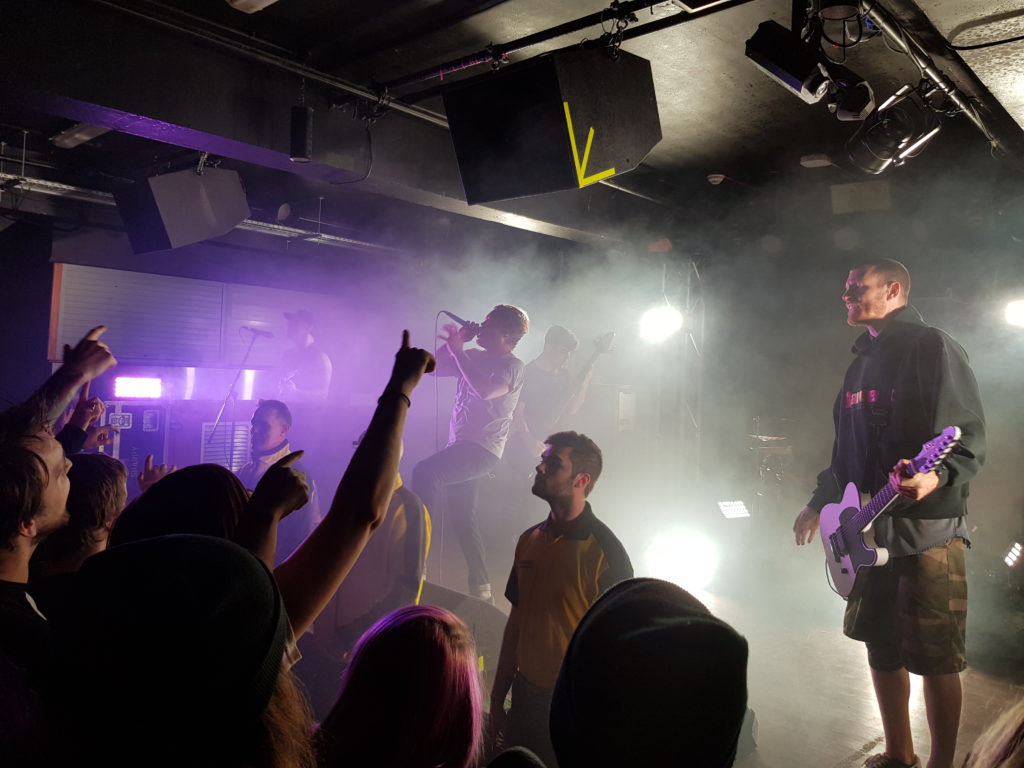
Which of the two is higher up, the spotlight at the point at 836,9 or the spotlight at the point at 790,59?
the spotlight at the point at 836,9

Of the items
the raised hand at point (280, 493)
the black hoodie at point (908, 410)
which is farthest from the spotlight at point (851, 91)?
the raised hand at point (280, 493)

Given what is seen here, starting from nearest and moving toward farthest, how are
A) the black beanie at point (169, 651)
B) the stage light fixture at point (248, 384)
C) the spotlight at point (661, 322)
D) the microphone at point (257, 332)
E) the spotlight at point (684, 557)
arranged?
1. the black beanie at point (169, 651)
2. the spotlight at point (684, 557)
3. the spotlight at point (661, 322)
4. the microphone at point (257, 332)
5. the stage light fixture at point (248, 384)

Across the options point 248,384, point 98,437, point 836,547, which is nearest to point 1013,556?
point 836,547

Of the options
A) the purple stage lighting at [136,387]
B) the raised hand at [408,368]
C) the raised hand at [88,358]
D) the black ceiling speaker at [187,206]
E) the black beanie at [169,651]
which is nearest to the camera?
the black beanie at [169,651]

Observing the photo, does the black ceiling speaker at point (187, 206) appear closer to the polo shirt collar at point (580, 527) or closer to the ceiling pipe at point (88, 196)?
the ceiling pipe at point (88, 196)

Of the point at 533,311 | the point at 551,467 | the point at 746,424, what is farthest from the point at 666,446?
the point at 551,467

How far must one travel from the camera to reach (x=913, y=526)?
3.24m

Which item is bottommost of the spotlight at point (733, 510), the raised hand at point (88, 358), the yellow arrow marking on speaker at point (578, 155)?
the spotlight at point (733, 510)

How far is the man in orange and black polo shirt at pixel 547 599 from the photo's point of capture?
2791 millimetres

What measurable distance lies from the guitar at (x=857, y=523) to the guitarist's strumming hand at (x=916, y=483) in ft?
0.06

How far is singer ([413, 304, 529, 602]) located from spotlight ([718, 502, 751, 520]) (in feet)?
8.96

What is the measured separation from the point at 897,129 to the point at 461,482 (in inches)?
156

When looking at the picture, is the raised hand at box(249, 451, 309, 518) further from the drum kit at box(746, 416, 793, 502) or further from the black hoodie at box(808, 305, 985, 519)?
the drum kit at box(746, 416, 793, 502)

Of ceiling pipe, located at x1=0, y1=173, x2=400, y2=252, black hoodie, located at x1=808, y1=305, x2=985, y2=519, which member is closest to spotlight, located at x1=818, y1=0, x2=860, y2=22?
black hoodie, located at x1=808, y1=305, x2=985, y2=519
